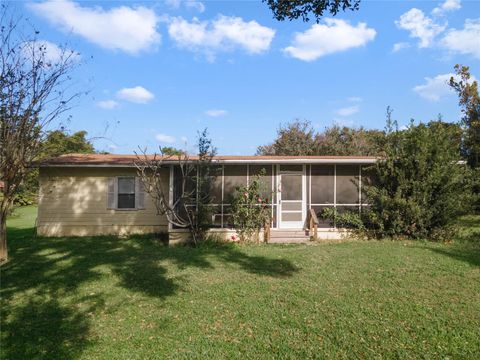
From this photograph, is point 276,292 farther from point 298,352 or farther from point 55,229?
point 55,229

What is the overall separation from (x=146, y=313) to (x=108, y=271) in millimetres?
2993

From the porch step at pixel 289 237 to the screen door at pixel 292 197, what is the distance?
70 centimetres

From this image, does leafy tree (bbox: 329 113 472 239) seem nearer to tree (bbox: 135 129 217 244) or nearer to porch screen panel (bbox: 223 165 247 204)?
porch screen panel (bbox: 223 165 247 204)

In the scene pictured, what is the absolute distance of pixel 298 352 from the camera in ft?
13.9

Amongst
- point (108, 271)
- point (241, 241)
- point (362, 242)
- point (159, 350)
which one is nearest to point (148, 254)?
point (108, 271)

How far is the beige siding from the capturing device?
1354 cm

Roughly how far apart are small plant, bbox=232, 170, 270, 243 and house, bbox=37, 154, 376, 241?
438 millimetres

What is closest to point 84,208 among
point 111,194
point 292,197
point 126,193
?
point 111,194

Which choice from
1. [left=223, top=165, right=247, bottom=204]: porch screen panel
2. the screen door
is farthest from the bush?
[left=223, top=165, right=247, bottom=204]: porch screen panel

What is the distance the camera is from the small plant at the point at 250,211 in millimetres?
11758

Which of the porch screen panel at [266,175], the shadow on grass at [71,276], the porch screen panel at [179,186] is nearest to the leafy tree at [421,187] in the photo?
the porch screen panel at [266,175]

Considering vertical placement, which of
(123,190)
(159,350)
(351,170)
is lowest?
(159,350)

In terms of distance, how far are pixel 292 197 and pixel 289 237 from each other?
1748 millimetres

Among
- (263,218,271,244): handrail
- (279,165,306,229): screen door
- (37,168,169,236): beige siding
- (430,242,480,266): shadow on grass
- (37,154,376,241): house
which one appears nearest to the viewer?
(430,242,480,266): shadow on grass
